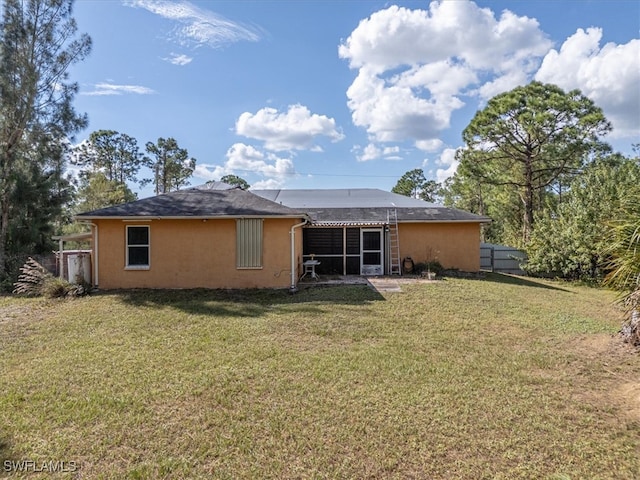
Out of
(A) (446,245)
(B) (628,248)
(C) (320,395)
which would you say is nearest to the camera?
(B) (628,248)

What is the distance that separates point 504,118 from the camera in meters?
23.3

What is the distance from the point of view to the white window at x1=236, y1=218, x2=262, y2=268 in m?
12.5

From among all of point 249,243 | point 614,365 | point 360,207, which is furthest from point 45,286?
point 614,365

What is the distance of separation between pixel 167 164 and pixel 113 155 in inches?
221

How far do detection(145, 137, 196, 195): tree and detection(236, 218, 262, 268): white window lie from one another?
34.3 m

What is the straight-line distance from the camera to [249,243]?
12.5 m

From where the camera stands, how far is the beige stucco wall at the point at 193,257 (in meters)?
12.6

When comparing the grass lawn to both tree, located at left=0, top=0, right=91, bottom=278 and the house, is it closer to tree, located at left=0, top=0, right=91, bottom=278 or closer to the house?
the house

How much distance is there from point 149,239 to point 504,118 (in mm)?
22319

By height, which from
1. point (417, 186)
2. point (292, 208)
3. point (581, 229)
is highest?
point (417, 186)

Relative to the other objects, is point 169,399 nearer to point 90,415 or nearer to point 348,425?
point 90,415

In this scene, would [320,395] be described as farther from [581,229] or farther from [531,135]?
[531,135]

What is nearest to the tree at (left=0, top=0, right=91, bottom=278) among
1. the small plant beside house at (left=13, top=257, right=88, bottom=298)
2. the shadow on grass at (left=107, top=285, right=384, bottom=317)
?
the small plant beside house at (left=13, top=257, right=88, bottom=298)

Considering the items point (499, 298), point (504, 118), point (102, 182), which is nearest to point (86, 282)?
point (499, 298)
